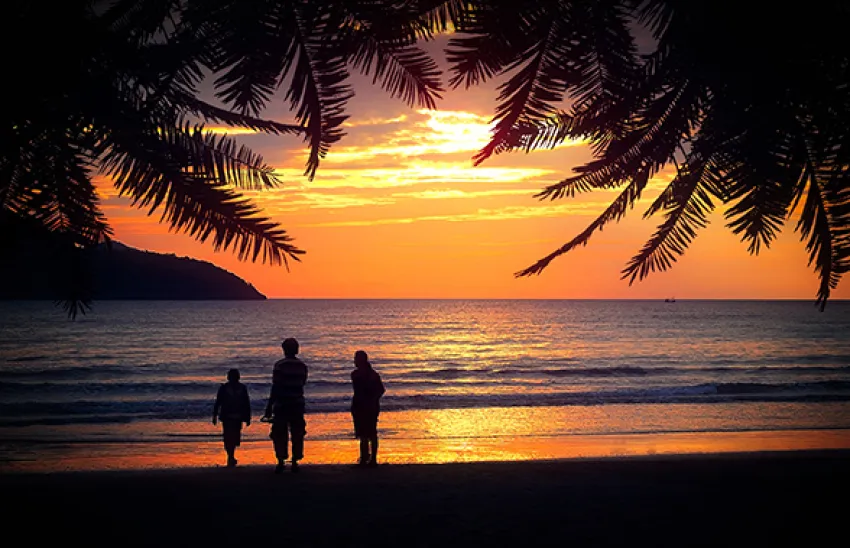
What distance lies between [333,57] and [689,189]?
28.9 inches

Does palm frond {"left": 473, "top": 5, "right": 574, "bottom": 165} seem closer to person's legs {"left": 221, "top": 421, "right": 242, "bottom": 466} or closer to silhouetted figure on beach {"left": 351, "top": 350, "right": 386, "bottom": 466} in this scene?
silhouetted figure on beach {"left": 351, "top": 350, "right": 386, "bottom": 466}

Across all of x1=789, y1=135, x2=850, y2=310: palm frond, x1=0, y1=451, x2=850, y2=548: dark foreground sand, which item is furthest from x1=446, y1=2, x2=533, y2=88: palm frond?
x1=0, y1=451, x2=850, y2=548: dark foreground sand

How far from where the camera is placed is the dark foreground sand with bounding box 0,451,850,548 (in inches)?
318

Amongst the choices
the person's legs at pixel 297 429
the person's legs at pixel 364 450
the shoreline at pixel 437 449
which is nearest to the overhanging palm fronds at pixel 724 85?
the person's legs at pixel 297 429

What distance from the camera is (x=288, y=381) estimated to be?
10.9 metres

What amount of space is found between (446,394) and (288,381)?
Answer: 20519mm

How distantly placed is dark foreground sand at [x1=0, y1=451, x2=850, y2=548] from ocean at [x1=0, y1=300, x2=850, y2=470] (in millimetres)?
3584

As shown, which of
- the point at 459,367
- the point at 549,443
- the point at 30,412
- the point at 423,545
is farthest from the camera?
the point at 459,367

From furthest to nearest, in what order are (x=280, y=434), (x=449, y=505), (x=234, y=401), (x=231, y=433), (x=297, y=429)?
(x=231, y=433) → (x=234, y=401) → (x=280, y=434) → (x=297, y=429) → (x=449, y=505)

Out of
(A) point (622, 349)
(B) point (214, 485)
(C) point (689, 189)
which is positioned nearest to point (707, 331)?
(A) point (622, 349)

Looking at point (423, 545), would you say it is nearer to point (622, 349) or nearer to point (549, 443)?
point (549, 443)

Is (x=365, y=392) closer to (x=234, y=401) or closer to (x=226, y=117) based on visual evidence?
(x=234, y=401)

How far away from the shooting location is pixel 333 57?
104 centimetres

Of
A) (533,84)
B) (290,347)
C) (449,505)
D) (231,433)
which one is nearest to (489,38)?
(533,84)
